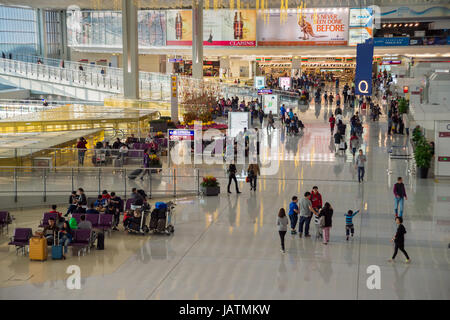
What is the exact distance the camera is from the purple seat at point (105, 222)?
47.0 feet

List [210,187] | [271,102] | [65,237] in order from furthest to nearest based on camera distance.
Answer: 1. [271,102]
2. [210,187]
3. [65,237]

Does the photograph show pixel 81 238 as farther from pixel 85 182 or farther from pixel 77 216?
pixel 85 182

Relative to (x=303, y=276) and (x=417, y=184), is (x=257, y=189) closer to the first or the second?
(x=417, y=184)

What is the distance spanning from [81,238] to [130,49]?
91.9 feet

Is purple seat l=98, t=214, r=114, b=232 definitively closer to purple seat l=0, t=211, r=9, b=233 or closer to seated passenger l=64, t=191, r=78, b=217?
seated passenger l=64, t=191, r=78, b=217

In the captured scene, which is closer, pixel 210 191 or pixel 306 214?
pixel 306 214

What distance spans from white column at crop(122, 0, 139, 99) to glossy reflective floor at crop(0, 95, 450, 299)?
22.1 meters

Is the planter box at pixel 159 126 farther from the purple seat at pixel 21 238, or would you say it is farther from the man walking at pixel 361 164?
the purple seat at pixel 21 238

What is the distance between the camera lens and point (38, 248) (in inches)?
492

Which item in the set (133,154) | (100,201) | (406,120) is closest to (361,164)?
(133,154)

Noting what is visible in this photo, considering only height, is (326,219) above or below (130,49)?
below

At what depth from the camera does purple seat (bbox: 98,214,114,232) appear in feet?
47.0

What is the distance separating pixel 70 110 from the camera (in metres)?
33.2

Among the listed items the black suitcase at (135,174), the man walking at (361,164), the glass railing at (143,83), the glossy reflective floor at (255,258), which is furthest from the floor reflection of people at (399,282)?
the glass railing at (143,83)
